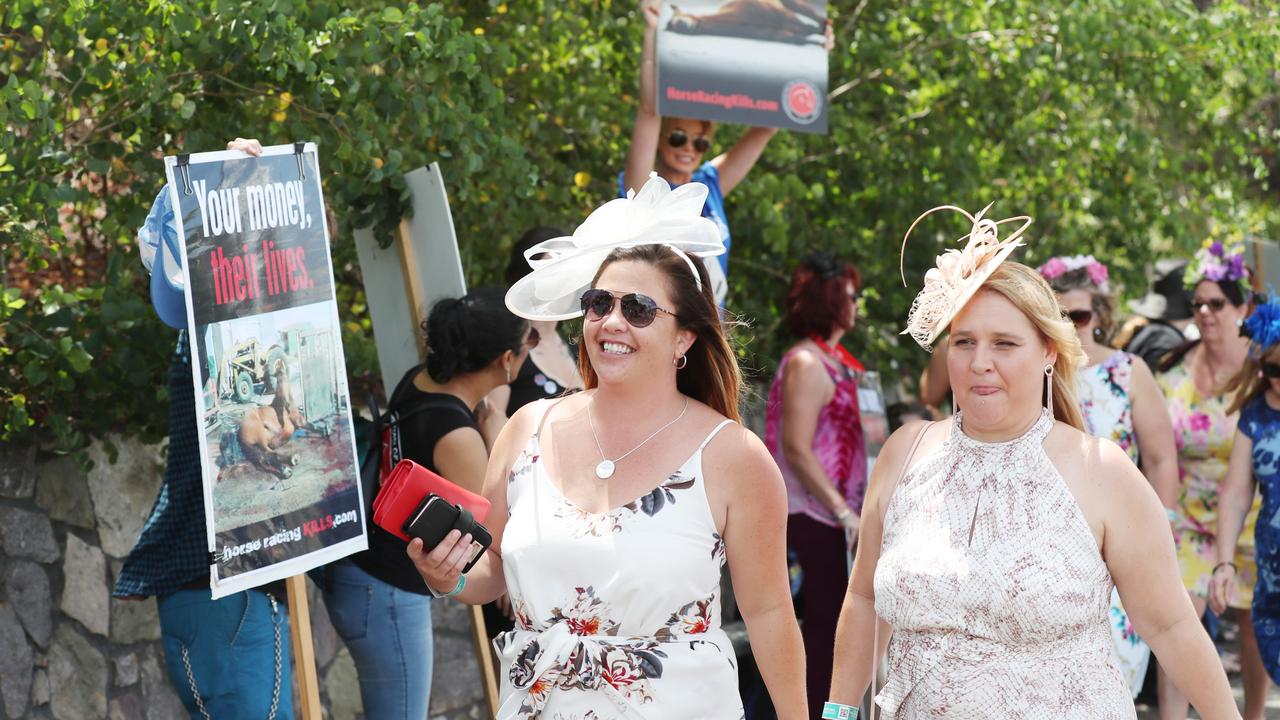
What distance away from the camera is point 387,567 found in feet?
14.7

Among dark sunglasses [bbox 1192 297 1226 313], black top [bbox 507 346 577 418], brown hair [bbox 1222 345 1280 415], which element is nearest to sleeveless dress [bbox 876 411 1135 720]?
black top [bbox 507 346 577 418]

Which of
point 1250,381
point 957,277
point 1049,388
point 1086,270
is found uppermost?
point 957,277

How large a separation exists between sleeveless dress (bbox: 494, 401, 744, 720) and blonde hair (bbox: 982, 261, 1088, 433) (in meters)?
0.77

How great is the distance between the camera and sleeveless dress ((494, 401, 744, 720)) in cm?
303

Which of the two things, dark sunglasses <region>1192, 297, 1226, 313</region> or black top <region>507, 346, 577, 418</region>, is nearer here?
black top <region>507, 346, 577, 418</region>

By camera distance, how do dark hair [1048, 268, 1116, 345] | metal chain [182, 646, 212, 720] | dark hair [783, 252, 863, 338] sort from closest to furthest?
metal chain [182, 646, 212, 720]
dark hair [1048, 268, 1116, 345]
dark hair [783, 252, 863, 338]

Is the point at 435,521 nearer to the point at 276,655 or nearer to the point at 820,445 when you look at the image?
the point at 276,655

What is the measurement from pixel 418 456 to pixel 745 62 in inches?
88.7

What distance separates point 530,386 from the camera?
5113 millimetres

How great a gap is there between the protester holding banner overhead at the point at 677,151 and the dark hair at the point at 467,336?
1277 mm

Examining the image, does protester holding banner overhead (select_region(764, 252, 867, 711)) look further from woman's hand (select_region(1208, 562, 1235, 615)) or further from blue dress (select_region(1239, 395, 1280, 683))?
blue dress (select_region(1239, 395, 1280, 683))

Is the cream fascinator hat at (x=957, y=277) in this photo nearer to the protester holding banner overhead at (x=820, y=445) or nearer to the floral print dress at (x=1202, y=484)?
the protester holding banner overhead at (x=820, y=445)

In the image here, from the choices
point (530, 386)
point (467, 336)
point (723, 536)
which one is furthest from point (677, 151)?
point (723, 536)

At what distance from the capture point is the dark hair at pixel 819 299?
20.4 feet
